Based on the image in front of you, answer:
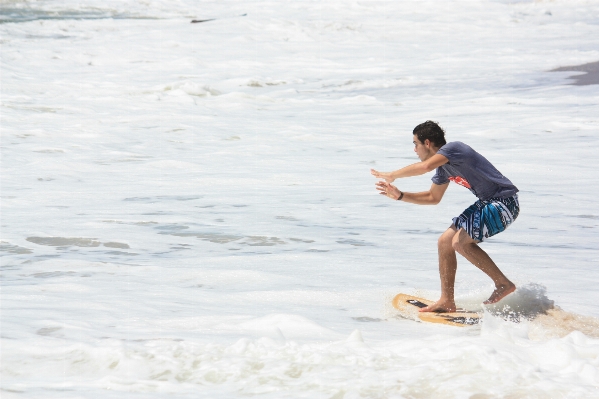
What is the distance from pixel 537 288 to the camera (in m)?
5.54

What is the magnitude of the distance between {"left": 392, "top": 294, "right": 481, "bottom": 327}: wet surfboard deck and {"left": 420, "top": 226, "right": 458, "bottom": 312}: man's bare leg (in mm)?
56

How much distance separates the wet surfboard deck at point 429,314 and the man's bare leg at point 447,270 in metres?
0.06

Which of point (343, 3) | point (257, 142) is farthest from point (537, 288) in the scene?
point (343, 3)

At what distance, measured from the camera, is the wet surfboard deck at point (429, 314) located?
508 centimetres

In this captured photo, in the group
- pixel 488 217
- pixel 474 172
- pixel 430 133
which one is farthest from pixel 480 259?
pixel 430 133

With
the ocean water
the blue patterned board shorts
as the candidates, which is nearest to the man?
the blue patterned board shorts

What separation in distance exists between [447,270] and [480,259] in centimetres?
22

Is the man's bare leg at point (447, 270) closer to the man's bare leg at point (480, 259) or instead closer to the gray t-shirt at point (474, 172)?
the man's bare leg at point (480, 259)

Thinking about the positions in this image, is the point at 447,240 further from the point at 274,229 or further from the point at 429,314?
the point at 274,229

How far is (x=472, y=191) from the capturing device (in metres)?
5.14

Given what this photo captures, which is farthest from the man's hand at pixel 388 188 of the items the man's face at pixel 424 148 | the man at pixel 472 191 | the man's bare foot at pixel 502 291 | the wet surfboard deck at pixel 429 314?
the man's bare foot at pixel 502 291

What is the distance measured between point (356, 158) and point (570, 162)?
3101mm

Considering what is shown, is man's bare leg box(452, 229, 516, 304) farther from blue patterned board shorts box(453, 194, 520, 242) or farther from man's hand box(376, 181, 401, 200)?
man's hand box(376, 181, 401, 200)

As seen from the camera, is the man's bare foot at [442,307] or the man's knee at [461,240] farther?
the man's bare foot at [442,307]
